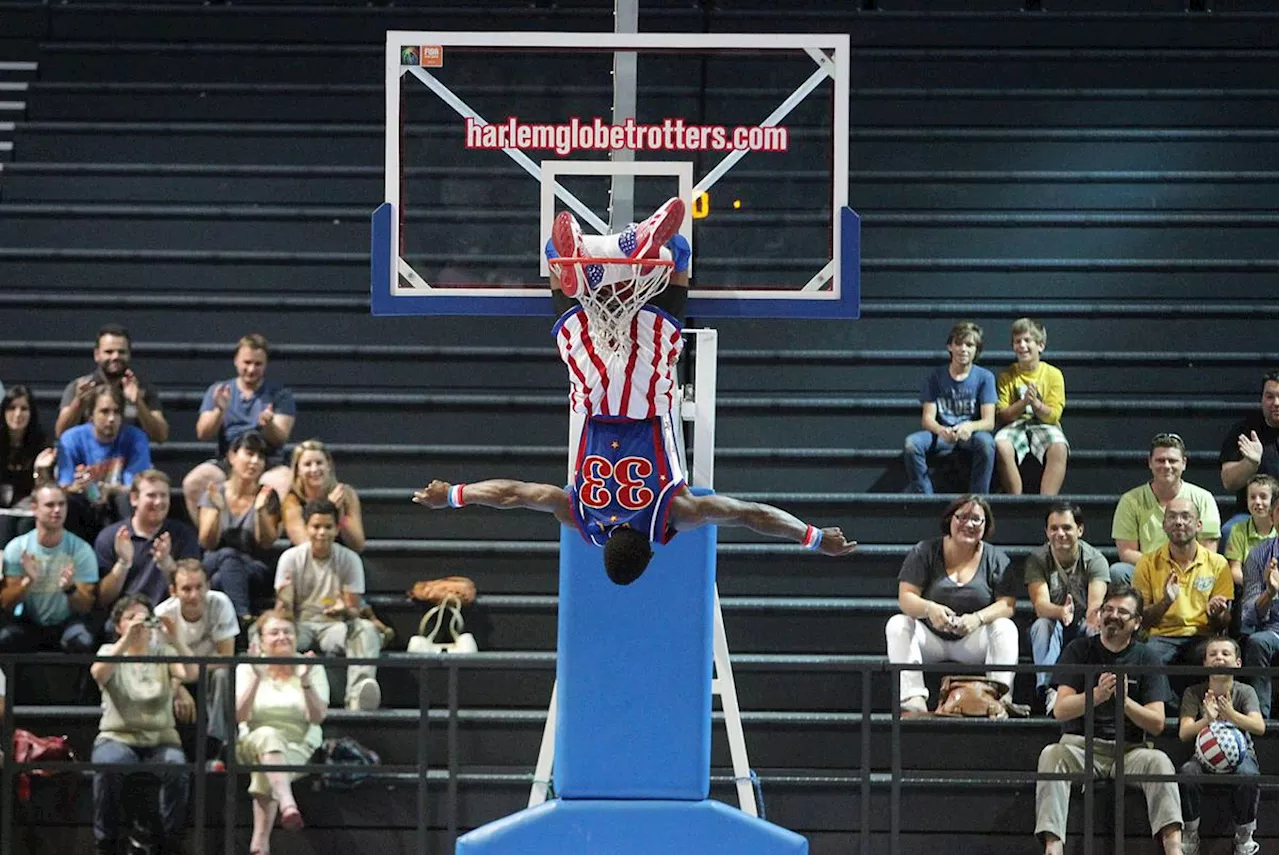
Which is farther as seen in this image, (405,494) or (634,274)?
(405,494)

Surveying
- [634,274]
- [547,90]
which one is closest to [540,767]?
[634,274]

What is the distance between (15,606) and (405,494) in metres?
1.97

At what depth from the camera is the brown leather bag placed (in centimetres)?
885

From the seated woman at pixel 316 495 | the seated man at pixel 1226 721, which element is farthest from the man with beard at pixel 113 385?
the seated man at pixel 1226 721

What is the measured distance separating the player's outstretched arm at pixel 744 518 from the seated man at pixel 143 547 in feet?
10.9

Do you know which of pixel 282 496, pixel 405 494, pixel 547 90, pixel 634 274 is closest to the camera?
pixel 634 274

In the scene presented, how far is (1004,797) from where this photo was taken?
834cm

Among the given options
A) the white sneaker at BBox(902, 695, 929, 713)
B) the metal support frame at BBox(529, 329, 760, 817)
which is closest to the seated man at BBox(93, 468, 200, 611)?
the metal support frame at BBox(529, 329, 760, 817)

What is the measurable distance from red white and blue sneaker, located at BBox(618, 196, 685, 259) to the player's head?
875mm

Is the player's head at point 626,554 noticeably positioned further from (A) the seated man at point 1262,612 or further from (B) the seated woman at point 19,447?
(B) the seated woman at point 19,447

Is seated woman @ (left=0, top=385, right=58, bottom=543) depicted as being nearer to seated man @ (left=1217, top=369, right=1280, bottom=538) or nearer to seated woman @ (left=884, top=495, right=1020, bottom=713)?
seated woman @ (left=884, top=495, right=1020, bottom=713)

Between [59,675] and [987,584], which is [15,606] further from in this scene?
[987,584]

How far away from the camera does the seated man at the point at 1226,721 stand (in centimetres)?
790

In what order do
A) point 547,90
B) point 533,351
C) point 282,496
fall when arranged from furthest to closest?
point 533,351 → point 282,496 → point 547,90
